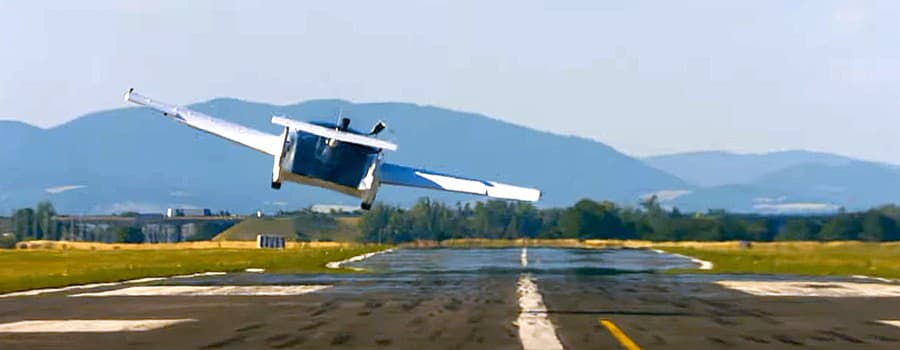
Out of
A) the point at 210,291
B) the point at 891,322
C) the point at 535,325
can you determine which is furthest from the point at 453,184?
the point at 891,322

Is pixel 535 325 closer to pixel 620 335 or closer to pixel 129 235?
pixel 620 335

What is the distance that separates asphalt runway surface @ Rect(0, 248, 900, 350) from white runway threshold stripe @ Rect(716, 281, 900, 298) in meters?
0.12

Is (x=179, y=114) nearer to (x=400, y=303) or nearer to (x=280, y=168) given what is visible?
(x=280, y=168)

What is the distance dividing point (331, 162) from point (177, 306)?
23.1 meters

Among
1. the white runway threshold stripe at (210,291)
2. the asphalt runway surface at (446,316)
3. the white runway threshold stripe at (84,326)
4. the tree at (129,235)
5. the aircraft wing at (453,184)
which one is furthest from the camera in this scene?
the tree at (129,235)

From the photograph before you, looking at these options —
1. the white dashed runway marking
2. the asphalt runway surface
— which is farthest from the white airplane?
the white dashed runway marking

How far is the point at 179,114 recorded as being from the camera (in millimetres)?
57594

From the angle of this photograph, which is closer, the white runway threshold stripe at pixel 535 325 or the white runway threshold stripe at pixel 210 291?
the white runway threshold stripe at pixel 535 325

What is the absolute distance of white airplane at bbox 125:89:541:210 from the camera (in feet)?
186

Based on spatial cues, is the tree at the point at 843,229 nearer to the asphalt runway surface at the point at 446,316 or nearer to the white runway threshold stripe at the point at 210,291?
the asphalt runway surface at the point at 446,316

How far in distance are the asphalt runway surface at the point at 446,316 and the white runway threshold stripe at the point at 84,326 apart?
3 centimetres

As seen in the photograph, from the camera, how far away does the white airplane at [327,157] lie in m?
A: 56.6

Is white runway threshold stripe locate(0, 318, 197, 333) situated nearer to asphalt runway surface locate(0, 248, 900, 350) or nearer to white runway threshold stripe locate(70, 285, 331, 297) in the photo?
asphalt runway surface locate(0, 248, 900, 350)

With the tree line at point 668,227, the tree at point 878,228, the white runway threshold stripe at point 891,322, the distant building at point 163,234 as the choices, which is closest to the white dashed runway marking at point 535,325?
the white runway threshold stripe at point 891,322
